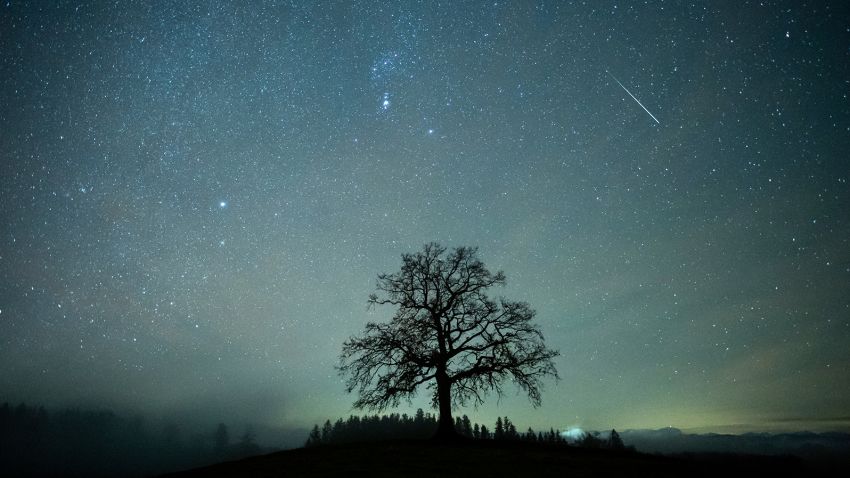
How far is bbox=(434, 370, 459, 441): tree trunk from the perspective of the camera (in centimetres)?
2183

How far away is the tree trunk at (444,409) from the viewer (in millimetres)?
21828

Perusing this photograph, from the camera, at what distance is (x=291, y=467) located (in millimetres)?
15695

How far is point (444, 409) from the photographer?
22.8 m

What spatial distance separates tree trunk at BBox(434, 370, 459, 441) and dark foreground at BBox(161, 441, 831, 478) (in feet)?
4.74

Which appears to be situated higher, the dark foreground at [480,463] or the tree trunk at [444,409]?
the tree trunk at [444,409]

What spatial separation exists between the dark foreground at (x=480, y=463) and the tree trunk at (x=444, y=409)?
1.45 metres

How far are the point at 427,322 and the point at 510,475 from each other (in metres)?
12.2

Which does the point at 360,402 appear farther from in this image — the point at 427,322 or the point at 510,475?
the point at 510,475

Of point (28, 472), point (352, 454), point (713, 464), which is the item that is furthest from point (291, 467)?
point (28, 472)

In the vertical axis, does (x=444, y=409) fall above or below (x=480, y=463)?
above

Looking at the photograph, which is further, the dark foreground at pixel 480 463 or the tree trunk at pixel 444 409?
the tree trunk at pixel 444 409

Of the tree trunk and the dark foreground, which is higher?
the tree trunk

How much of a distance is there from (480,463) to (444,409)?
27.3ft

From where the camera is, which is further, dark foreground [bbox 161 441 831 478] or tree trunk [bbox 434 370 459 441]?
tree trunk [bbox 434 370 459 441]
